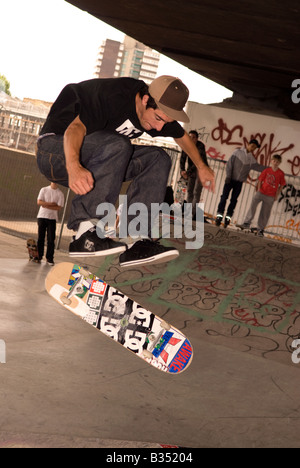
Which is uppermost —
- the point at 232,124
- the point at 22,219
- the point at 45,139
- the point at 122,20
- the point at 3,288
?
the point at 122,20

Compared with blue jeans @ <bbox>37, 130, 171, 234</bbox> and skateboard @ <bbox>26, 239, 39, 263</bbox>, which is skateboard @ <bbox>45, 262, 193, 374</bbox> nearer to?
blue jeans @ <bbox>37, 130, 171, 234</bbox>

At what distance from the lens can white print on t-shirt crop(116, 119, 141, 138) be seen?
3.70 metres

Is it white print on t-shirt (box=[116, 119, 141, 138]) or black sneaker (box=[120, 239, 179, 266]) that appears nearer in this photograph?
white print on t-shirt (box=[116, 119, 141, 138])

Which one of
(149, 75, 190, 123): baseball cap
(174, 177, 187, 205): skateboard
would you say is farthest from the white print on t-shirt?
(174, 177, 187, 205): skateboard

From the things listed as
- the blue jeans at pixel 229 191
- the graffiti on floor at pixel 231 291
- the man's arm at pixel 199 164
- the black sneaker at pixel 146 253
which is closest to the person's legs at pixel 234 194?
the blue jeans at pixel 229 191

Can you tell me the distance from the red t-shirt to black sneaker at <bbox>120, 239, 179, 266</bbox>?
7.98m

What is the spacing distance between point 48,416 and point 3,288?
3.69m

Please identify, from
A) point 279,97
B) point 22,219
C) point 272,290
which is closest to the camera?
point 272,290

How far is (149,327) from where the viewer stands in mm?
4668

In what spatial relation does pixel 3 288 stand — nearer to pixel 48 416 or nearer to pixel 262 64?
pixel 48 416

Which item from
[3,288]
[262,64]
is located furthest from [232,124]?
[3,288]

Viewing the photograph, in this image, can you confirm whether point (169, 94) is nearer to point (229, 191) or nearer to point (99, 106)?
point (99, 106)

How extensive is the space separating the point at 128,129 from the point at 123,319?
5.89ft
